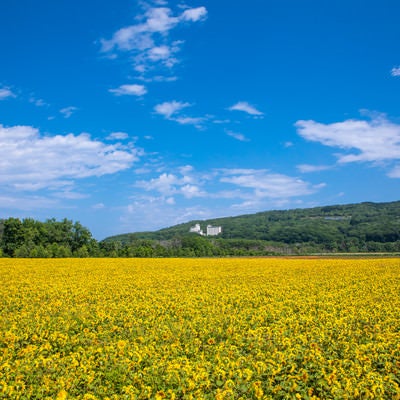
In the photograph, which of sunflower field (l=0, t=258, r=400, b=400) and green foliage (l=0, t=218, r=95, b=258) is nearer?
sunflower field (l=0, t=258, r=400, b=400)

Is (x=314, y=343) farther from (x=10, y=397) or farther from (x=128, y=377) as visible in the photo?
(x=10, y=397)

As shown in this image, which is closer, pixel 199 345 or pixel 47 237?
pixel 199 345

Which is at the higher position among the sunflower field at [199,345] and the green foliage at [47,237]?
the green foliage at [47,237]

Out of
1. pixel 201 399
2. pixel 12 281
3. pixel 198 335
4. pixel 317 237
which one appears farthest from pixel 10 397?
pixel 317 237

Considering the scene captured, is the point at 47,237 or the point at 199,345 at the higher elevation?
the point at 47,237

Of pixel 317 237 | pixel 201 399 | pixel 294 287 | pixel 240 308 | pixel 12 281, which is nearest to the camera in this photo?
pixel 201 399

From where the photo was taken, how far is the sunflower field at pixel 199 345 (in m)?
7.20

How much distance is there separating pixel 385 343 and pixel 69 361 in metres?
7.56

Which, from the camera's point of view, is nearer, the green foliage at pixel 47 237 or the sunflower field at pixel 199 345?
the sunflower field at pixel 199 345

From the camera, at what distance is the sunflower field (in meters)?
7.20

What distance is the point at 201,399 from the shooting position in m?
6.52

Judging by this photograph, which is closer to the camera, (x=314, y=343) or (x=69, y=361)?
(x=69, y=361)

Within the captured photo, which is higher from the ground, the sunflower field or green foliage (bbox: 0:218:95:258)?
green foliage (bbox: 0:218:95:258)

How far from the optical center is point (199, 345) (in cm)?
1048
